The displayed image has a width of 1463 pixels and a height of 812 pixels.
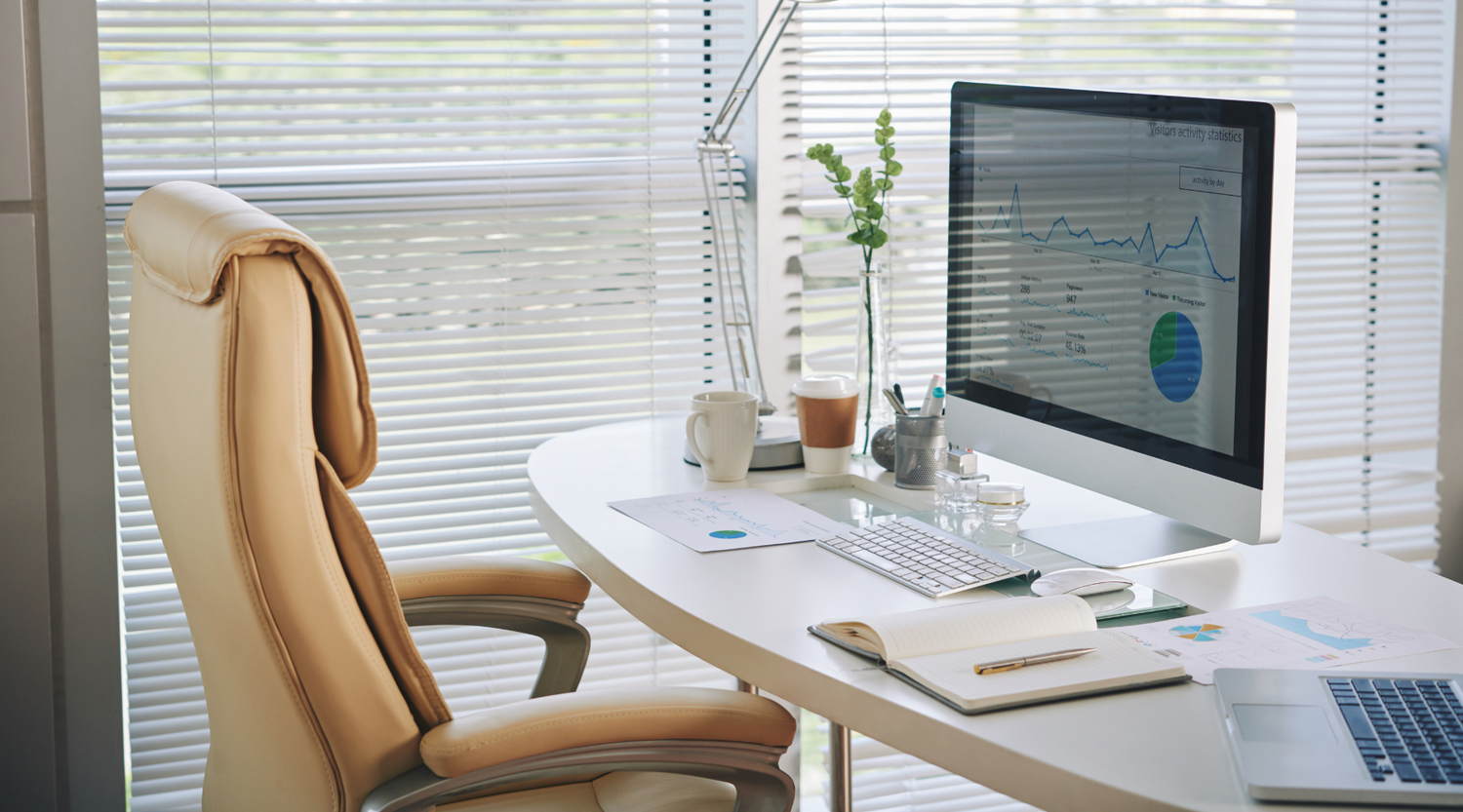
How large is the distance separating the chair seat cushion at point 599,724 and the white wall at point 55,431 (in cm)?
126

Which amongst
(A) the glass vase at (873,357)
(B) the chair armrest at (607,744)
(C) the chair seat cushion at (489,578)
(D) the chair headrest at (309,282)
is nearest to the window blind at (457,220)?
(A) the glass vase at (873,357)

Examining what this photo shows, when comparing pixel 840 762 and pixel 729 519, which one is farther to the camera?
Answer: pixel 840 762

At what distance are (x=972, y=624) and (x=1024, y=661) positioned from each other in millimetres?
75

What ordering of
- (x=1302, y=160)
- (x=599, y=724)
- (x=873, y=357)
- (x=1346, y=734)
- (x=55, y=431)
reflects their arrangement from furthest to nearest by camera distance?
(x=1302, y=160)
(x=55, y=431)
(x=873, y=357)
(x=599, y=724)
(x=1346, y=734)

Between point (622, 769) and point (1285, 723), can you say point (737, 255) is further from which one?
point (1285, 723)

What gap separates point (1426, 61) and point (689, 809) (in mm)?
2383

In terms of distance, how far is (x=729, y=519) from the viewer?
1.60m

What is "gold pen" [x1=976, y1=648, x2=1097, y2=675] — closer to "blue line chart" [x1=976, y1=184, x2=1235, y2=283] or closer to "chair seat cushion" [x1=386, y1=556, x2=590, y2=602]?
"blue line chart" [x1=976, y1=184, x2=1235, y2=283]

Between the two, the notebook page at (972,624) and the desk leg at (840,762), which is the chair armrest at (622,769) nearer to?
the notebook page at (972,624)

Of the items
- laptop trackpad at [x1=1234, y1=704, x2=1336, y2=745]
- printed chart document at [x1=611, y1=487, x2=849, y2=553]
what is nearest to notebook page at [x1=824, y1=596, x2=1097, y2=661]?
laptop trackpad at [x1=1234, y1=704, x2=1336, y2=745]

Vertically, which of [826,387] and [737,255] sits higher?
[737,255]

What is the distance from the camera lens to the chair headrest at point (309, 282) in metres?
1.01

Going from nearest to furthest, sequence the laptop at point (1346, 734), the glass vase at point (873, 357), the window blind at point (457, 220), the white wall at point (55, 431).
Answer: the laptop at point (1346, 734), the glass vase at point (873, 357), the white wall at point (55, 431), the window blind at point (457, 220)

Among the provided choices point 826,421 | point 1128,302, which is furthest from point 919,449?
point 1128,302
